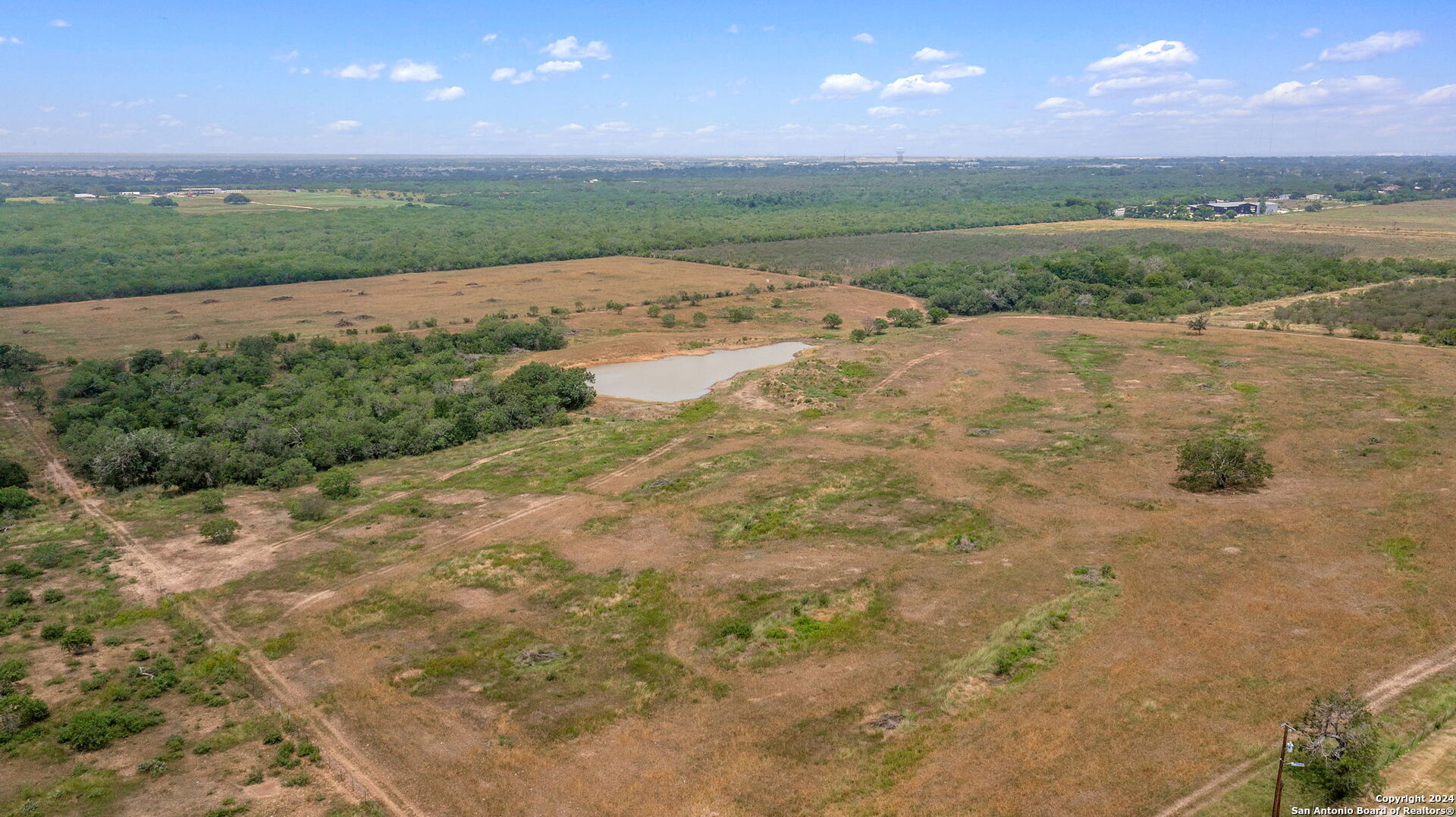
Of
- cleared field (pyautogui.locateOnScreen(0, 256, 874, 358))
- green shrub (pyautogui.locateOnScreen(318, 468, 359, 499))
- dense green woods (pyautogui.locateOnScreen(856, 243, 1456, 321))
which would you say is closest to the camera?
green shrub (pyautogui.locateOnScreen(318, 468, 359, 499))

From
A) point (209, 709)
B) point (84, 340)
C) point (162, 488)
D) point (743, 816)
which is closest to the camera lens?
point (743, 816)

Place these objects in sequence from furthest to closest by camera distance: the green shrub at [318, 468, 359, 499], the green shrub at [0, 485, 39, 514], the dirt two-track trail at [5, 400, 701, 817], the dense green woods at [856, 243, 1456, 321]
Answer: the dense green woods at [856, 243, 1456, 321]
the green shrub at [318, 468, 359, 499]
the green shrub at [0, 485, 39, 514]
the dirt two-track trail at [5, 400, 701, 817]

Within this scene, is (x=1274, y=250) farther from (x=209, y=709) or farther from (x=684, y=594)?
(x=209, y=709)

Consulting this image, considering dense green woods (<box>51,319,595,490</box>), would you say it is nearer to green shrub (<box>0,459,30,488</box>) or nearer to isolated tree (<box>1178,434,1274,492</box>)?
green shrub (<box>0,459,30,488</box>)

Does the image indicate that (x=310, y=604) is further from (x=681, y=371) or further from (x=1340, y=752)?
(x=681, y=371)

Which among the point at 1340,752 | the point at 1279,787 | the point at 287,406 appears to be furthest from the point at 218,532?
the point at 1340,752

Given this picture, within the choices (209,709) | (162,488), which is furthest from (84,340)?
(209,709)

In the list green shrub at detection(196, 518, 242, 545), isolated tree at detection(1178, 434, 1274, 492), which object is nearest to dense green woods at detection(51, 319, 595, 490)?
green shrub at detection(196, 518, 242, 545)
